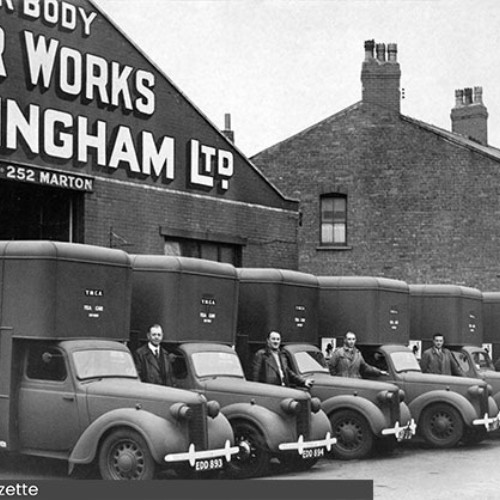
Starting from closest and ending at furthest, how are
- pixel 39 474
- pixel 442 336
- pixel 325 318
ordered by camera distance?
pixel 39 474
pixel 325 318
pixel 442 336

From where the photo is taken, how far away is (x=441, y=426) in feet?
51.9

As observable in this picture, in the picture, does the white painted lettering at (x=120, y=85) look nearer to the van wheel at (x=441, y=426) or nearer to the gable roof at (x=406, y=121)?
the van wheel at (x=441, y=426)

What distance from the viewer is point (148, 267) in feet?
43.9

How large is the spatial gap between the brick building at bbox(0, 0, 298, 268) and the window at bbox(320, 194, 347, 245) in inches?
316

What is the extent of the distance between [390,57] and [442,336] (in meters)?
14.1

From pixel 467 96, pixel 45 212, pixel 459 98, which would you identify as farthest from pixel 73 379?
pixel 459 98

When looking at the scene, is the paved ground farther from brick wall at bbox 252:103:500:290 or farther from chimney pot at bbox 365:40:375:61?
chimney pot at bbox 365:40:375:61

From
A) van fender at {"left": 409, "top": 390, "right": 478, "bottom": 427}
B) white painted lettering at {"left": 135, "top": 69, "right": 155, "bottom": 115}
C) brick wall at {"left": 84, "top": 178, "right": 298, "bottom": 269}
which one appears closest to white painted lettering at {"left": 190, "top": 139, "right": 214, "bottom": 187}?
brick wall at {"left": 84, "top": 178, "right": 298, "bottom": 269}

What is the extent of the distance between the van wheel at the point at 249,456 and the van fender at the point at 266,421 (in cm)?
8

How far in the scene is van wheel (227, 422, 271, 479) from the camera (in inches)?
477

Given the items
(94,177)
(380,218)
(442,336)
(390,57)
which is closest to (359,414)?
(442,336)

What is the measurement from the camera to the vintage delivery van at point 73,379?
10.9m

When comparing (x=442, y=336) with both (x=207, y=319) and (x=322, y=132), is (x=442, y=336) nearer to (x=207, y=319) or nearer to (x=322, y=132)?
(x=207, y=319)

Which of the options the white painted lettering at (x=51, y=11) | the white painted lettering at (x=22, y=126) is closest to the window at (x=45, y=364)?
the white painted lettering at (x=22, y=126)
